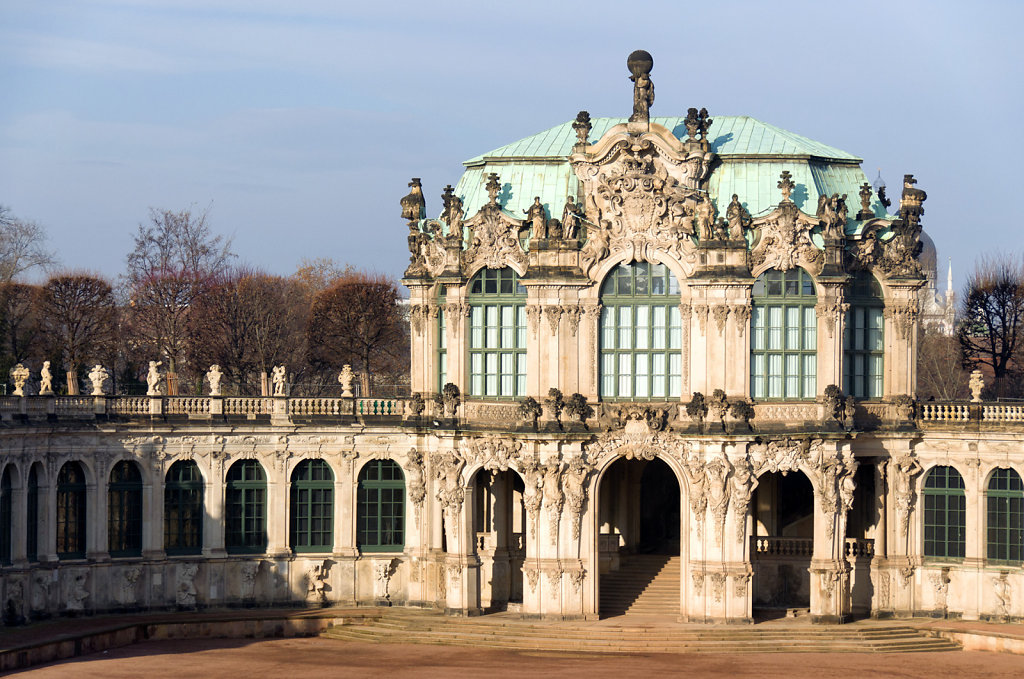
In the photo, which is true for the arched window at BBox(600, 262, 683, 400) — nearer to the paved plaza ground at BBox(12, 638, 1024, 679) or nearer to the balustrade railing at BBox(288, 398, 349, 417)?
the paved plaza ground at BBox(12, 638, 1024, 679)

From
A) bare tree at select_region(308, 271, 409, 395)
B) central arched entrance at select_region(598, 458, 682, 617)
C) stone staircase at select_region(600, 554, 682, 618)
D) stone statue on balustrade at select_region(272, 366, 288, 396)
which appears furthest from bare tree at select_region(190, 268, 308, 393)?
stone staircase at select_region(600, 554, 682, 618)

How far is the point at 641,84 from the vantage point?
2616 inches

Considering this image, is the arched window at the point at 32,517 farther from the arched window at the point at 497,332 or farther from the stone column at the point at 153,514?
the arched window at the point at 497,332

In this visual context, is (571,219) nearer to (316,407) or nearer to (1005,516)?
(316,407)

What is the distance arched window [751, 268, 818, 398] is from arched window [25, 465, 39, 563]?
76.1 feet

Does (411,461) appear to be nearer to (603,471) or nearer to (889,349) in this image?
(603,471)

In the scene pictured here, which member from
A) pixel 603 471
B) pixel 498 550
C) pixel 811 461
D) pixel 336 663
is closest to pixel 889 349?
pixel 811 461

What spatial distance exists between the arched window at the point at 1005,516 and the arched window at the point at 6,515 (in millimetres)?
30982

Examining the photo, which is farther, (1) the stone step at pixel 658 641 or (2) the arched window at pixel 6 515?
(2) the arched window at pixel 6 515

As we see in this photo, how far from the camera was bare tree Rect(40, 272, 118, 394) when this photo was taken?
316ft

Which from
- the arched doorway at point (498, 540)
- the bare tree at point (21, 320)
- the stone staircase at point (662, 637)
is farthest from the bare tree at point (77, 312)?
the stone staircase at point (662, 637)

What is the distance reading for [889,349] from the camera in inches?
2633

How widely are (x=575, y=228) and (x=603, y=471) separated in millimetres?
7772

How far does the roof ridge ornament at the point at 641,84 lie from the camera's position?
65.9 meters
